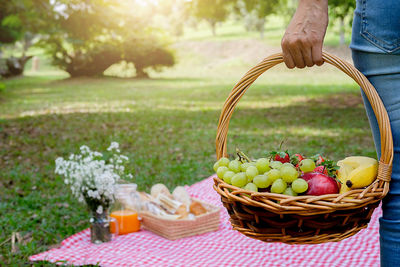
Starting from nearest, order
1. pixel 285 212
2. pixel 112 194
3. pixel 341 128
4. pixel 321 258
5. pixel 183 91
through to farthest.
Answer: pixel 285 212, pixel 321 258, pixel 112 194, pixel 341 128, pixel 183 91

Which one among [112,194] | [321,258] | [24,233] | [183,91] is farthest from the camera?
[183,91]

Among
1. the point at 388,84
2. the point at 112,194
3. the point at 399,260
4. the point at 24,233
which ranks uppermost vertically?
the point at 388,84

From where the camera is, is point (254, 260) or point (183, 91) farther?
point (183, 91)

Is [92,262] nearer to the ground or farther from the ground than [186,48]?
nearer to the ground

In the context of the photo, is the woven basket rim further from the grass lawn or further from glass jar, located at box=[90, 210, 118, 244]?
glass jar, located at box=[90, 210, 118, 244]

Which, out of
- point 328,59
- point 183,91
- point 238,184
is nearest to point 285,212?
point 238,184

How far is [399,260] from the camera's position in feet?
4.37

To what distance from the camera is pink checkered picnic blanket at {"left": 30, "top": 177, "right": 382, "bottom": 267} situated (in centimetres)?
261

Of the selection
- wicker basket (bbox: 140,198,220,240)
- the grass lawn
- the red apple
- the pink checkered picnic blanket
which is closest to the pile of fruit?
the red apple

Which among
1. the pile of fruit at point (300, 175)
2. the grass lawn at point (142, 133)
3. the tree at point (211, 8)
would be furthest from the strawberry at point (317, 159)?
the tree at point (211, 8)

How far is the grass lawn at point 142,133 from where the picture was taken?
12.3 ft

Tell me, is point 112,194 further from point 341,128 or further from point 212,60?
point 212,60

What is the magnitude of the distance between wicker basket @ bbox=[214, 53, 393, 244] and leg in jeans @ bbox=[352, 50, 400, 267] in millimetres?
51

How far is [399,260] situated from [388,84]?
49 centimetres
